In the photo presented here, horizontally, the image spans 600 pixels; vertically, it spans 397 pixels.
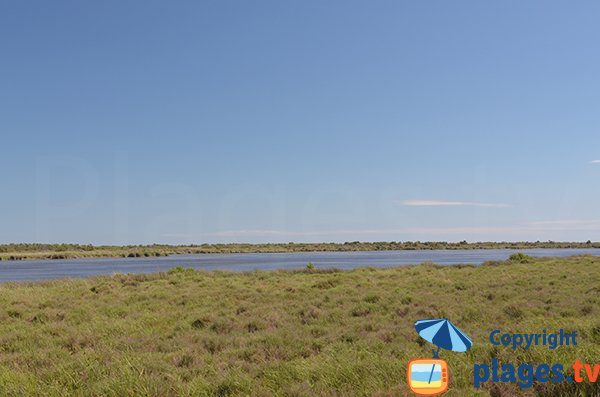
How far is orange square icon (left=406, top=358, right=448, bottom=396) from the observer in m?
6.43

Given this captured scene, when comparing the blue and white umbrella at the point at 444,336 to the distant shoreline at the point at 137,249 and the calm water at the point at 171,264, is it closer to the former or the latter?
the calm water at the point at 171,264

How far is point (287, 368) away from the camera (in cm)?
995

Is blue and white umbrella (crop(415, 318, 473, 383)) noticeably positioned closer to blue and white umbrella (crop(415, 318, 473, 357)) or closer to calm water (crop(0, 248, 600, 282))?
blue and white umbrella (crop(415, 318, 473, 357))

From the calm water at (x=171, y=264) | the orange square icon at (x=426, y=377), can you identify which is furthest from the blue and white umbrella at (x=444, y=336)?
the calm water at (x=171, y=264)

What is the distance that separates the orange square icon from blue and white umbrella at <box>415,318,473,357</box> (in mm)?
477

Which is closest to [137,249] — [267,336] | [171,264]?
[171,264]

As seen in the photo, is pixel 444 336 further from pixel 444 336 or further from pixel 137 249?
pixel 137 249

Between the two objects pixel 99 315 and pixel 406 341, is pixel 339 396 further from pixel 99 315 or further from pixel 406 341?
pixel 99 315

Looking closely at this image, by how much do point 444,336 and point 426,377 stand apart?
3.02ft

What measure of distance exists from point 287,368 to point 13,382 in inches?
204

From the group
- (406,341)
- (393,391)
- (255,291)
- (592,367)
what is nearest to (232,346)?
(406,341)

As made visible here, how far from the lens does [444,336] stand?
7281 millimetres

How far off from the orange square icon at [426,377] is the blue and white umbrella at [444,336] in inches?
18.8

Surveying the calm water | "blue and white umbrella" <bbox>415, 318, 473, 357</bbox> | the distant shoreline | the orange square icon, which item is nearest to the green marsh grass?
"blue and white umbrella" <bbox>415, 318, 473, 357</bbox>
